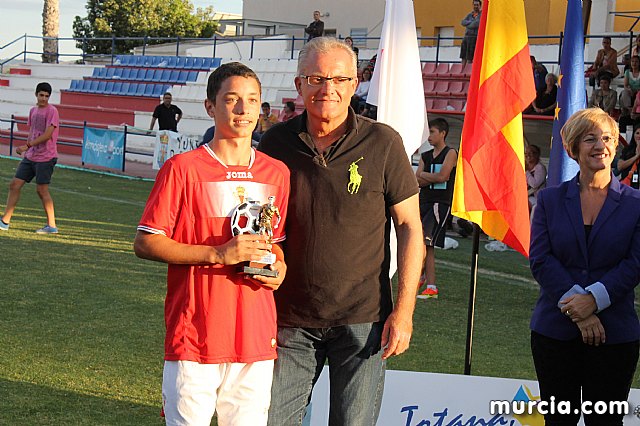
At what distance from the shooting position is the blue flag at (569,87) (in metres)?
5.96

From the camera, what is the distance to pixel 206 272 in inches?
142

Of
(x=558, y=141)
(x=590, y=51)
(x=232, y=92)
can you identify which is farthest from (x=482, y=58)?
(x=590, y=51)

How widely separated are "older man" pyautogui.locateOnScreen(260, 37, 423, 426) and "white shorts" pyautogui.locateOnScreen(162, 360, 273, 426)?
7.3 inches

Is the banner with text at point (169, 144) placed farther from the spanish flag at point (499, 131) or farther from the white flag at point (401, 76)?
the spanish flag at point (499, 131)

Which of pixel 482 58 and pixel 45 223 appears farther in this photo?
pixel 45 223

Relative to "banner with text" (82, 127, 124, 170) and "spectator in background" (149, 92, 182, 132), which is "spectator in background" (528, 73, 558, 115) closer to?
"spectator in background" (149, 92, 182, 132)

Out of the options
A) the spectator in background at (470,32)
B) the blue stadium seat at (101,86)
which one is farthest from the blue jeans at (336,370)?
the blue stadium seat at (101,86)

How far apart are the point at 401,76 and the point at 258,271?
336cm

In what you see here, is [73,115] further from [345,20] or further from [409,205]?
[409,205]

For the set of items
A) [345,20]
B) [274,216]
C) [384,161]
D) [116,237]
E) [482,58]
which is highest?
[345,20]

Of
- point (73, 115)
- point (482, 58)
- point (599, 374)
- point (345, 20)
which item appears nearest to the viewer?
point (599, 374)

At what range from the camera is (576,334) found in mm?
4426

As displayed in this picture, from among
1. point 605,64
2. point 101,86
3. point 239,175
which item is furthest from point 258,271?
point 101,86

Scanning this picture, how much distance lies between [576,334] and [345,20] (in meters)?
42.1
